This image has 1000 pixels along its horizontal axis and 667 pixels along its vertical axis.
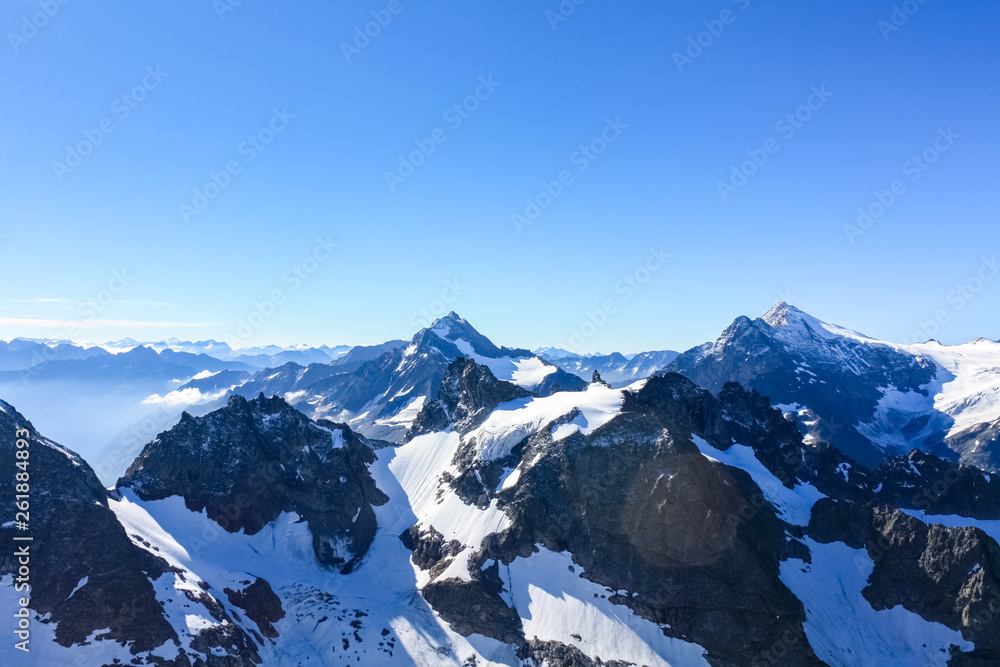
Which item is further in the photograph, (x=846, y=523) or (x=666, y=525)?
(x=846, y=523)

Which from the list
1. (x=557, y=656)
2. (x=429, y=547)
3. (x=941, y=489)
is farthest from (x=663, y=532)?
(x=941, y=489)

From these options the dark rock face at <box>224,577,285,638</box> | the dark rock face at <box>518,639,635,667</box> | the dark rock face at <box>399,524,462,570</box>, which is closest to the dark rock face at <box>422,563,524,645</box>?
the dark rock face at <box>518,639,635,667</box>

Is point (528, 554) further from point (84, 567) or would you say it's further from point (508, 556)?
point (84, 567)

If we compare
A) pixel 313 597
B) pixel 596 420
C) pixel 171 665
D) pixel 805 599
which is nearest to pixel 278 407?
pixel 313 597

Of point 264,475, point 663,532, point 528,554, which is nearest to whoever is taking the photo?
point 663,532

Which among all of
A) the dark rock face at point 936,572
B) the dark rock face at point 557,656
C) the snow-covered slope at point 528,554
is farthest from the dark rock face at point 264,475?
the dark rock face at point 936,572

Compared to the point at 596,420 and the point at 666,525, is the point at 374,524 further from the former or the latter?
the point at 666,525

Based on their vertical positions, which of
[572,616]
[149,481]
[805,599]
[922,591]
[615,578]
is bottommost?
[149,481]

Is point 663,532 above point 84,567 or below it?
above
